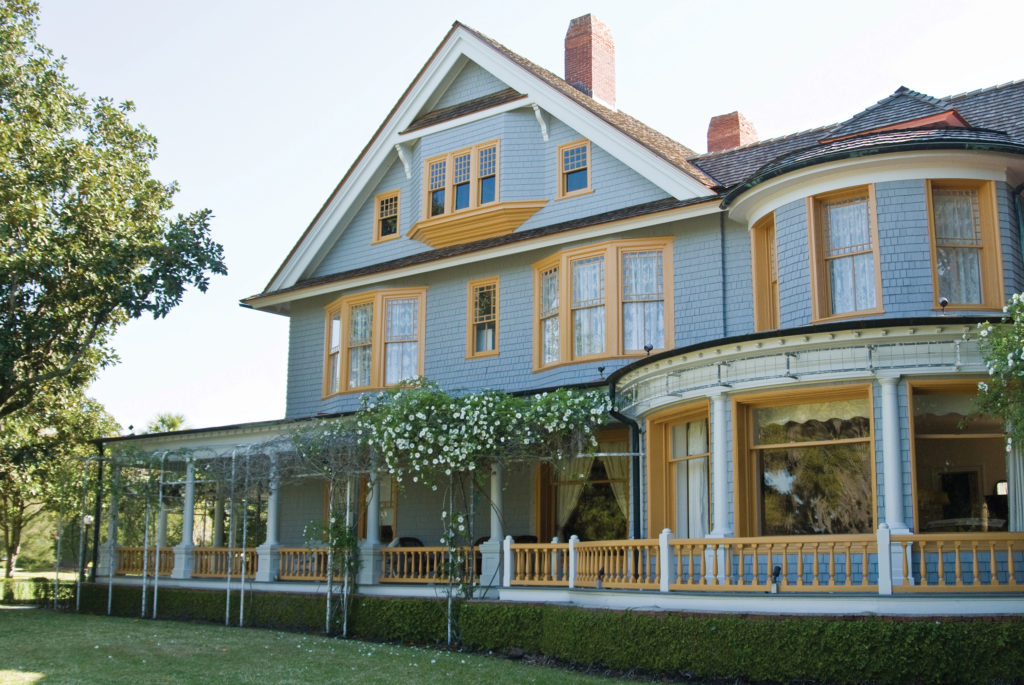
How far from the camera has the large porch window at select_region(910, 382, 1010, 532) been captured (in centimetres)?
1389


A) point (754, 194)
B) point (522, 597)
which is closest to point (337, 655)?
point (522, 597)

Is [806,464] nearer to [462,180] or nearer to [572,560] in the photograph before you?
[572,560]

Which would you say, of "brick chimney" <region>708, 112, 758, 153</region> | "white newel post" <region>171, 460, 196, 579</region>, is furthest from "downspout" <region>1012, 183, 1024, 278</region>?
"white newel post" <region>171, 460, 196, 579</region>

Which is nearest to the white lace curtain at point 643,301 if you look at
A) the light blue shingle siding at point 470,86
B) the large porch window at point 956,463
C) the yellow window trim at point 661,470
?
the yellow window trim at point 661,470

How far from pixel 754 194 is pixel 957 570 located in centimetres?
719

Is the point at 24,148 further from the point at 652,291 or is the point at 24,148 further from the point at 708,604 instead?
the point at 708,604

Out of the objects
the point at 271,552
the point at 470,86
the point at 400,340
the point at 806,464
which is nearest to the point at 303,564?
the point at 271,552

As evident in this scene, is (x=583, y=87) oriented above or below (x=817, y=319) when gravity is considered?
above

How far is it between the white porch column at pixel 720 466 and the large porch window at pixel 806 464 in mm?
191

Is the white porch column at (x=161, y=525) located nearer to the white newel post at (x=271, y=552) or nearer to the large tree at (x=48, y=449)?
the white newel post at (x=271, y=552)

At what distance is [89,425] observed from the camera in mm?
35531

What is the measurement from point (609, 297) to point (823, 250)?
15.2ft

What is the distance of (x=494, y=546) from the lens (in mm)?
18844

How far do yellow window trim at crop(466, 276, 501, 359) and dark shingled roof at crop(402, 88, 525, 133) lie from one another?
12.2ft
